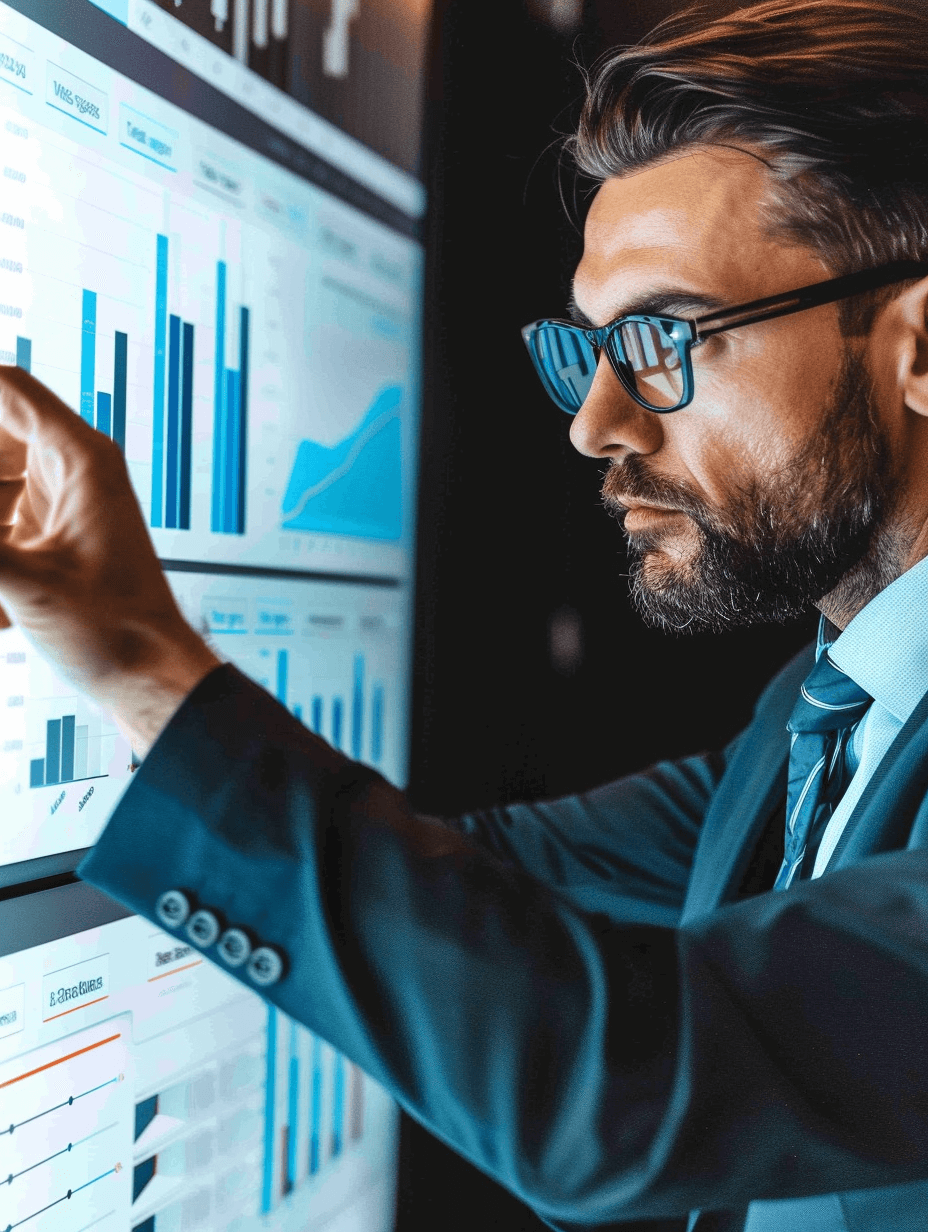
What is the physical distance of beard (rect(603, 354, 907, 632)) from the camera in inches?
30.7

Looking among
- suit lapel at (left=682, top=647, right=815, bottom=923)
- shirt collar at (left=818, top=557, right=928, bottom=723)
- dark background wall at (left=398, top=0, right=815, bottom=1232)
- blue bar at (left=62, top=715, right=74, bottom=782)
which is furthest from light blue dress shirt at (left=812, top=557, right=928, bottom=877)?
blue bar at (left=62, top=715, right=74, bottom=782)

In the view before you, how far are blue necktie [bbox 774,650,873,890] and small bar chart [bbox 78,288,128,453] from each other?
0.57m

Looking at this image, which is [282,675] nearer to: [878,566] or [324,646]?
[324,646]

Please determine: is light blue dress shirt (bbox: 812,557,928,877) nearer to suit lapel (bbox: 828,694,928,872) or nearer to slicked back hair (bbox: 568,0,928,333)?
suit lapel (bbox: 828,694,928,872)

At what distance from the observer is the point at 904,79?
0.74 meters

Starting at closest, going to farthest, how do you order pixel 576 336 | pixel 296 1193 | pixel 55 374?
pixel 55 374 < pixel 576 336 < pixel 296 1193

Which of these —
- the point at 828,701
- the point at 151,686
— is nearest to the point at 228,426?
the point at 151,686

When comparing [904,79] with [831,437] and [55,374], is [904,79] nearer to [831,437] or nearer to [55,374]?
[831,437]

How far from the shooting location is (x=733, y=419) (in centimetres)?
78

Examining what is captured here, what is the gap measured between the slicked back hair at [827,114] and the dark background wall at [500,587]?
322 mm

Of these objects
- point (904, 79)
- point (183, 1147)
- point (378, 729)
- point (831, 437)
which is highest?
point (904, 79)

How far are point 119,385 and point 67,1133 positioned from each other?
1.87 ft

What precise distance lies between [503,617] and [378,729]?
199 millimetres

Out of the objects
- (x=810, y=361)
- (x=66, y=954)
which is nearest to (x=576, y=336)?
(x=810, y=361)
